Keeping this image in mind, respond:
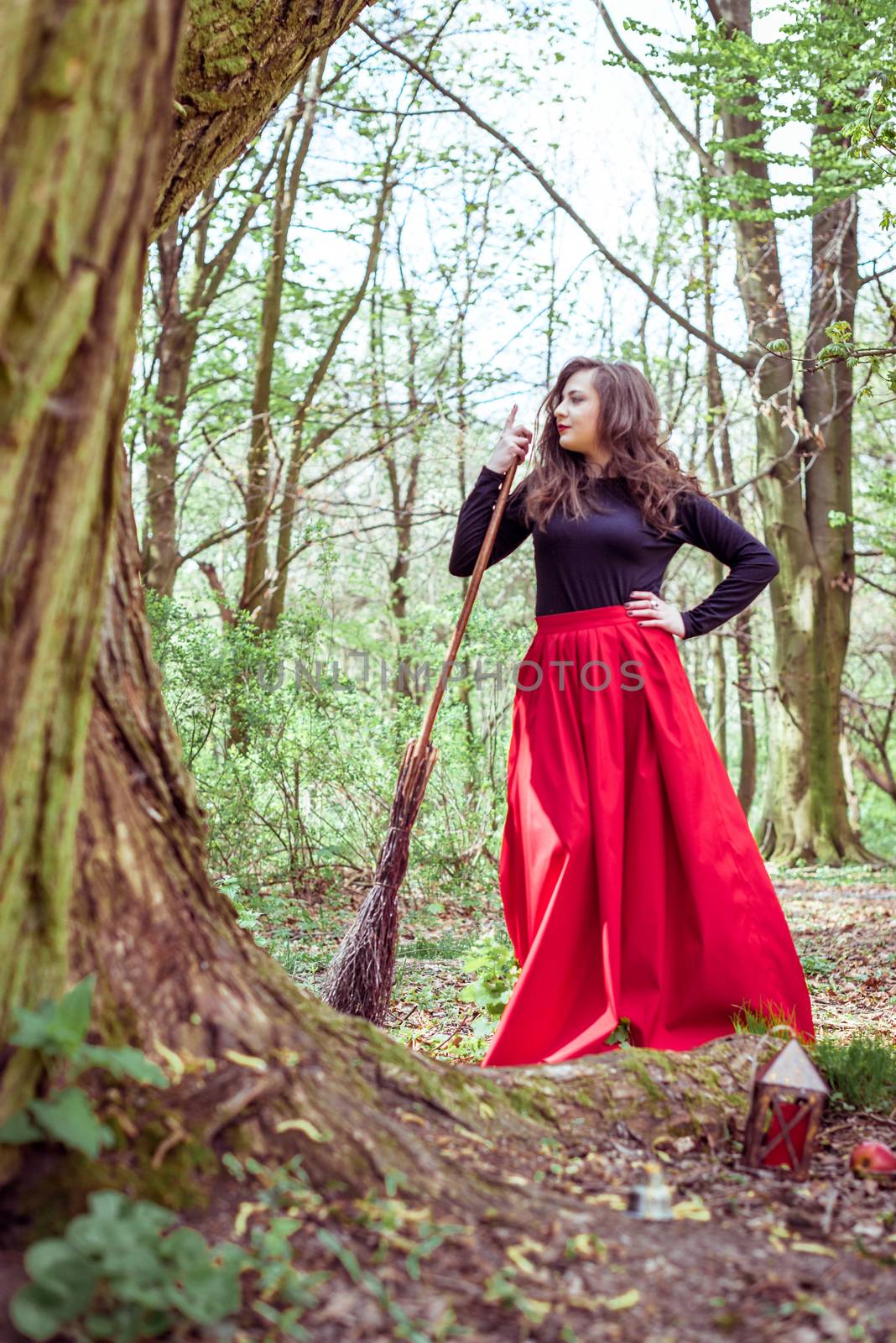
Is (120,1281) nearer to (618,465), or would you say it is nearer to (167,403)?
(618,465)

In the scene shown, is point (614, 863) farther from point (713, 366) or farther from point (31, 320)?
point (713, 366)

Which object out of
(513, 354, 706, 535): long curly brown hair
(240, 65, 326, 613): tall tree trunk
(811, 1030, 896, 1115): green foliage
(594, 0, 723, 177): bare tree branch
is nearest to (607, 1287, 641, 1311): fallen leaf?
(811, 1030, 896, 1115): green foliage

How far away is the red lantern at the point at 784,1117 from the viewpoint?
2.01 m

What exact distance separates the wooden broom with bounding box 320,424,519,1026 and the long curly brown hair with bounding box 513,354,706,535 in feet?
0.43

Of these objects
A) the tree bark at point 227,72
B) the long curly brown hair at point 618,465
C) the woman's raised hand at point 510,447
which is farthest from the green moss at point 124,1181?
the woman's raised hand at point 510,447

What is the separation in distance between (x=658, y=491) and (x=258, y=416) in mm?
5534

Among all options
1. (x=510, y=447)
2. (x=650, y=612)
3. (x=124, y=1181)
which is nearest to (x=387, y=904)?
(x=650, y=612)

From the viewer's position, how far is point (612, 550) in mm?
3330

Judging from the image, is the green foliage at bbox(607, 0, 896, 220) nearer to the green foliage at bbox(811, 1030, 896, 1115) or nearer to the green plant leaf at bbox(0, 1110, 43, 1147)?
the green foliage at bbox(811, 1030, 896, 1115)

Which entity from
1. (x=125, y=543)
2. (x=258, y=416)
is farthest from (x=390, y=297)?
(x=125, y=543)

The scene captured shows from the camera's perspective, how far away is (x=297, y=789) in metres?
6.77

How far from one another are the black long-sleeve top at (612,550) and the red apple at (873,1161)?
1710 millimetres

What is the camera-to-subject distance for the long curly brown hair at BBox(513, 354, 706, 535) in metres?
3.40

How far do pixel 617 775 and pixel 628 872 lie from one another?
11.1 inches
